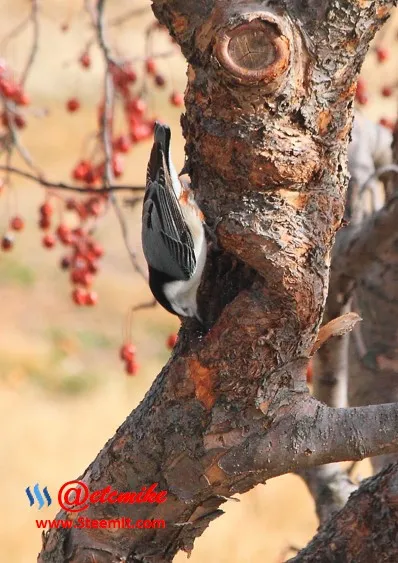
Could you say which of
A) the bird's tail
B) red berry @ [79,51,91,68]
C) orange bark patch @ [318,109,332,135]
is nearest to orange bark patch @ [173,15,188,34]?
orange bark patch @ [318,109,332,135]

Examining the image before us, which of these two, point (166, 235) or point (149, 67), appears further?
point (149, 67)

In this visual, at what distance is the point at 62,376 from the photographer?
233 inches

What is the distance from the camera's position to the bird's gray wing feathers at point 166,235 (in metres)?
2.03

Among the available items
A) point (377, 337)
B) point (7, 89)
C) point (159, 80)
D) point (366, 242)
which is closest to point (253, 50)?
point (366, 242)

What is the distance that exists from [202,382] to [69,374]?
4.60 meters

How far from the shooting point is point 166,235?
2229 millimetres

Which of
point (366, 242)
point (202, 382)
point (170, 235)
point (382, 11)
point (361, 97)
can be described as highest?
point (361, 97)

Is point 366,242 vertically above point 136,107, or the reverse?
point 136,107

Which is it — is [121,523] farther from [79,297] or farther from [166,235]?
[79,297]

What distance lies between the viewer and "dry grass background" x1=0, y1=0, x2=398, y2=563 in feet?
14.7

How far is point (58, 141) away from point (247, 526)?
18.8ft

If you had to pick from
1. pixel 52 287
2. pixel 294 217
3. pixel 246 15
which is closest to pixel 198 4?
pixel 246 15

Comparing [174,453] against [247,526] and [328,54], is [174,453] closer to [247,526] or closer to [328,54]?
[328,54]

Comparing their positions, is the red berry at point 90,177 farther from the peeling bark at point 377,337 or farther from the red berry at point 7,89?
the peeling bark at point 377,337
